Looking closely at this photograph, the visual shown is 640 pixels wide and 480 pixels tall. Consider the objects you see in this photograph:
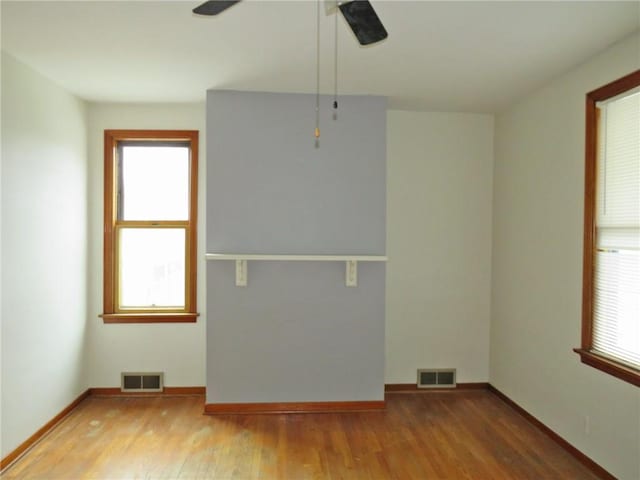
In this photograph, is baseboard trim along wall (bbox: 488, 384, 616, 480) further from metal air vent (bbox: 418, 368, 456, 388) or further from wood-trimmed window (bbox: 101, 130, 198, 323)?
wood-trimmed window (bbox: 101, 130, 198, 323)

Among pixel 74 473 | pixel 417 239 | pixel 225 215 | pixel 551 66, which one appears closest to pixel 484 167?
pixel 417 239

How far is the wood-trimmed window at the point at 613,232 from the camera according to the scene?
7.41 feet

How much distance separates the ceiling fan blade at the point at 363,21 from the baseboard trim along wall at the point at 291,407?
272cm

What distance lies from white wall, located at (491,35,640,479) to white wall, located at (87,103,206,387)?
2.71 metres

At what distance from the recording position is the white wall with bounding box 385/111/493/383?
149 inches

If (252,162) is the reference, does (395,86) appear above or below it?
above

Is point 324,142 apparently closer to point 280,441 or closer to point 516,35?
point 516,35

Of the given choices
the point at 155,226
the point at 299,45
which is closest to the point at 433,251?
the point at 299,45

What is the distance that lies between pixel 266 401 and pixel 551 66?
10.5ft

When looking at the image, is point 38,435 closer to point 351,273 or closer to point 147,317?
point 147,317

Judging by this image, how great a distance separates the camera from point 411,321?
3.79m

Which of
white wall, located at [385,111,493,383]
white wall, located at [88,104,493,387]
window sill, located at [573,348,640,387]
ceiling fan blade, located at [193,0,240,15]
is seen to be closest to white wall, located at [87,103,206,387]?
white wall, located at [88,104,493,387]

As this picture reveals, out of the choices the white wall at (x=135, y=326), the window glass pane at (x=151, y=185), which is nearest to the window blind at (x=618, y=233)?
the white wall at (x=135, y=326)

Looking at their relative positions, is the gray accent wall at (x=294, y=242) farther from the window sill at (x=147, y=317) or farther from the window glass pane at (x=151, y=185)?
the window glass pane at (x=151, y=185)
